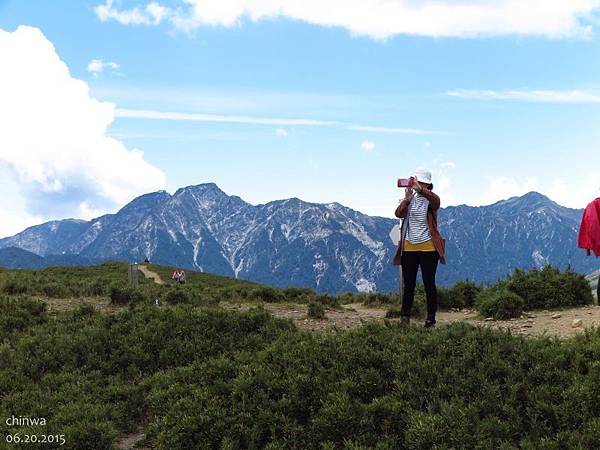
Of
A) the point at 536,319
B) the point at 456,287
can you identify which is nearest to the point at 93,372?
the point at 536,319

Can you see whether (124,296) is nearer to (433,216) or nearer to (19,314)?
(19,314)

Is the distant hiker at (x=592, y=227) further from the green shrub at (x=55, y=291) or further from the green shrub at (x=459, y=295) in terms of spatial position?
the green shrub at (x=55, y=291)

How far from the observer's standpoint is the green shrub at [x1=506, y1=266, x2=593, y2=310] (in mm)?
14680

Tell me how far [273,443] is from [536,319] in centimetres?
832

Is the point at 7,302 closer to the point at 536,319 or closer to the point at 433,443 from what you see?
the point at 433,443

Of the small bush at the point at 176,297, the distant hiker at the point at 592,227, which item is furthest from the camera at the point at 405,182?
the small bush at the point at 176,297

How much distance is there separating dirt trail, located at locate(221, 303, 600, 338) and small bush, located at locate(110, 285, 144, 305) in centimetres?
297

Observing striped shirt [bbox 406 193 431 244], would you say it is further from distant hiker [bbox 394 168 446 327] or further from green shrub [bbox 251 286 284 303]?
green shrub [bbox 251 286 284 303]

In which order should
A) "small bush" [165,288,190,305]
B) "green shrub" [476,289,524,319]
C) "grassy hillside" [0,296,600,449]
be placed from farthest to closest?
"small bush" [165,288,190,305] → "green shrub" [476,289,524,319] → "grassy hillside" [0,296,600,449]

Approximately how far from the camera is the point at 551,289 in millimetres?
14781

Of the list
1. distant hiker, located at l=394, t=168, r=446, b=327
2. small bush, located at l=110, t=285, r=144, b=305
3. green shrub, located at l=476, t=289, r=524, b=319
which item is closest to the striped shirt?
distant hiker, located at l=394, t=168, r=446, b=327

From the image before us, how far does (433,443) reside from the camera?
6.66m

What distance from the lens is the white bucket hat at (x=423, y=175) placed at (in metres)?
10.9

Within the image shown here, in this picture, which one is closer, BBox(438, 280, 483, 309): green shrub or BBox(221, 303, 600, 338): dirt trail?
BBox(221, 303, 600, 338): dirt trail
